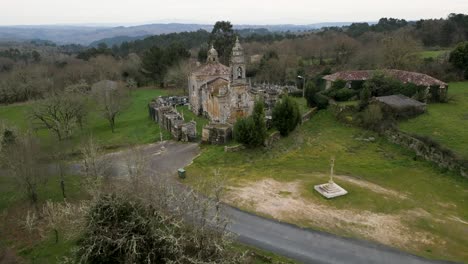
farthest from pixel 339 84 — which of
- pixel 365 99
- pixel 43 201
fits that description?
pixel 43 201

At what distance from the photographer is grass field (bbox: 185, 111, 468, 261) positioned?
1938cm

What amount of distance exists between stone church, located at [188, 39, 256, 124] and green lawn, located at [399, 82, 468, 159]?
1777 cm

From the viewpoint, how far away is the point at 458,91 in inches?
1949

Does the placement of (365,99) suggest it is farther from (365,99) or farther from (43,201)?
(43,201)

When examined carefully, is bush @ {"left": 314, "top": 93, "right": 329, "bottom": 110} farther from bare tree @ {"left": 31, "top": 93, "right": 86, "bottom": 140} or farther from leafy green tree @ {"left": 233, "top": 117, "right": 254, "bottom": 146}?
bare tree @ {"left": 31, "top": 93, "right": 86, "bottom": 140}

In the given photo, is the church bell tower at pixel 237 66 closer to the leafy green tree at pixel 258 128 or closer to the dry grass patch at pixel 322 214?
the leafy green tree at pixel 258 128

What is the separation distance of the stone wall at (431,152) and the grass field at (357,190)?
0.73 m

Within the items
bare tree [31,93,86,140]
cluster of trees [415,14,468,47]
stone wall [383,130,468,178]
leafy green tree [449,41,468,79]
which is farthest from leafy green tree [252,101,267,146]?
cluster of trees [415,14,468,47]

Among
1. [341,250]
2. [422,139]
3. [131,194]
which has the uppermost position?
[131,194]

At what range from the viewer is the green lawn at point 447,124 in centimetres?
3079

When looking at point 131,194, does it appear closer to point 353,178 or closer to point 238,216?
point 238,216

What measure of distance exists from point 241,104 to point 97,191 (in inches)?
1068

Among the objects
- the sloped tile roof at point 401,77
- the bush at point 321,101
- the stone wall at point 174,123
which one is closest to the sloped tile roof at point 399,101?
the sloped tile roof at point 401,77

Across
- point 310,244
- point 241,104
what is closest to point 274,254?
point 310,244
